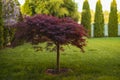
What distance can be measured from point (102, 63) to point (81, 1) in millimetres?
18156

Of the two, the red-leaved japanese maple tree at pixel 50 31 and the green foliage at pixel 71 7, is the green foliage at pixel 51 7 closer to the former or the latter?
the green foliage at pixel 71 7

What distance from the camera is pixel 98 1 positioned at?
24.6m

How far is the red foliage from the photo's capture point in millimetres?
6668

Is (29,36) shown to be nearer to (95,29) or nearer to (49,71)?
(49,71)

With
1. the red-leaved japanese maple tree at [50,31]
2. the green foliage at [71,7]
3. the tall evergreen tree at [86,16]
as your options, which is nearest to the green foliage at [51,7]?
the green foliage at [71,7]

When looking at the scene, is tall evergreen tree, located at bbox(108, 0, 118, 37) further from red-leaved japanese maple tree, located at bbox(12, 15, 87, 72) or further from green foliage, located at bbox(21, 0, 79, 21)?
red-leaved japanese maple tree, located at bbox(12, 15, 87, 72)

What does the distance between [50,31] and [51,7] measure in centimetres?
1519

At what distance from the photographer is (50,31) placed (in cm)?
670

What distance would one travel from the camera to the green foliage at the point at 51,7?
848 inches

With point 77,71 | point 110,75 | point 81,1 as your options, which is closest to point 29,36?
point 77,71

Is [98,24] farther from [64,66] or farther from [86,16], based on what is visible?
[64,66]

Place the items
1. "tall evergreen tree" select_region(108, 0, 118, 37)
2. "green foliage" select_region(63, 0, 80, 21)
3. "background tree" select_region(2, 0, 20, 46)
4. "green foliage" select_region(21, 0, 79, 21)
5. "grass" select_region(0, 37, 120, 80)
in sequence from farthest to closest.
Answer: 1. "tall evergreen tree" select_region(108, 0, 118, 37)
2. "green foliage" select_region(63, 0, 80, 21)
3. "green foliage" select_region(21, 0, 79, 21)
4. "background tree" select_region(2, 0, 20, 46)
5. "grass" select_region(0, 37, 120, 80)

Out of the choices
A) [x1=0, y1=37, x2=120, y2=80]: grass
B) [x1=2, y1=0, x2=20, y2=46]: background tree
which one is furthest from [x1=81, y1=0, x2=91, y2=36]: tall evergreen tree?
[x1=0, y1=37, x2=120, y2=80]: grass

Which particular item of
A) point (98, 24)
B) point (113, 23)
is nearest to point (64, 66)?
point (98, 24)
